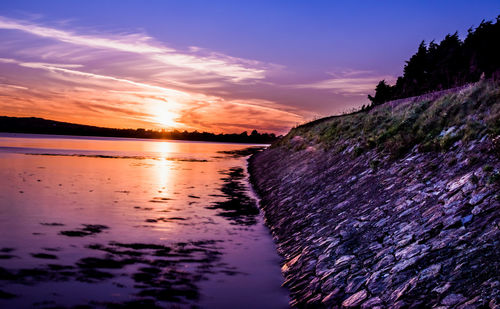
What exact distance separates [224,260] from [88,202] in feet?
38.5

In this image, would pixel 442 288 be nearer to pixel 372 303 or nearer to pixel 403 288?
pixel 403 288

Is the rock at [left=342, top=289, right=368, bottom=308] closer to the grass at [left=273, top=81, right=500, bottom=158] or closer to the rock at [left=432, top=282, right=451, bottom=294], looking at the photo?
the rock at [left=432, top=282, right=451, bottom=294]

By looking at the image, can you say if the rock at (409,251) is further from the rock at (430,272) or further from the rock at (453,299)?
the rock at (453,299)

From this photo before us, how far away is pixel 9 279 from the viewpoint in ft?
29.2

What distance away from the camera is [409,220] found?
28.3 feet

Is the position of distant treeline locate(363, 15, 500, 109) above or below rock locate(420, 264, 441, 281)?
above

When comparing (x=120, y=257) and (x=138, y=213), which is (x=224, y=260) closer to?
(x=120, y=257)

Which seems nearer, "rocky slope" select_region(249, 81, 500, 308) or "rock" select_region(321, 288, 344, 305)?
"rocky slope" select_region(249, 81, 500, 308)

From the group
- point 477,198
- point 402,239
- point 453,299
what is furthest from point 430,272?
point 477,198

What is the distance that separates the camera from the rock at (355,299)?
6.65 meters

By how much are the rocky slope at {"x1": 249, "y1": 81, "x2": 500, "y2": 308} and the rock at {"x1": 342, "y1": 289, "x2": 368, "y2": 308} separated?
0.02 meters

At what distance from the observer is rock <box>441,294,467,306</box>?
5406 mm

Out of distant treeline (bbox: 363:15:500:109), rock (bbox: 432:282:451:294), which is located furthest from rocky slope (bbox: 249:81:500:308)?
distant treeline (bbox: 363:15:500:109)

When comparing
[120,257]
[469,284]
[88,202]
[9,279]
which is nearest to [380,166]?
[469,284]
